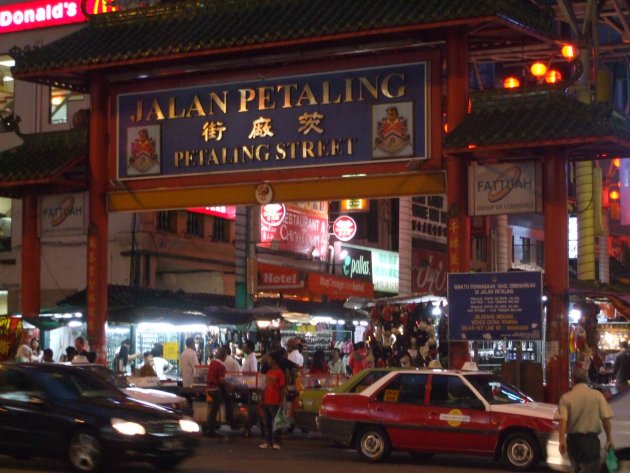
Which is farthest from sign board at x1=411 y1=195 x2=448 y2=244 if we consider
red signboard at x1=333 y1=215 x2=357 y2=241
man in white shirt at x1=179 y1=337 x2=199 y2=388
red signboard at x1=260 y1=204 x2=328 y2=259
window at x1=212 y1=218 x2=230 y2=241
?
man in white shirt at x1=179 y1=337 x2=199 y2=388

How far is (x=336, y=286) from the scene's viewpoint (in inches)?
1636

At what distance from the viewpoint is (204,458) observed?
19938mm

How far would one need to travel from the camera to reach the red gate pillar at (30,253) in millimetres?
26953

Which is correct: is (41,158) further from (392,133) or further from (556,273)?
(556,273)

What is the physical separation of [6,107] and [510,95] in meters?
25.5

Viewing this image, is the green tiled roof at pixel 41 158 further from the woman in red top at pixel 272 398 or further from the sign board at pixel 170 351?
the sign board at pixel 170 351

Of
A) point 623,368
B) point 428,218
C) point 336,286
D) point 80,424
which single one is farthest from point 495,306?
point 428,218

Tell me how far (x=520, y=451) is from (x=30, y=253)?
13.1 m

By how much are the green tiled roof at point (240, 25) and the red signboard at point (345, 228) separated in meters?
19.1

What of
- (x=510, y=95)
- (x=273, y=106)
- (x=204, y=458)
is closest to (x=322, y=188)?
(x=273, y=106)

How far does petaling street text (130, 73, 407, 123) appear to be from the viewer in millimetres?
23359

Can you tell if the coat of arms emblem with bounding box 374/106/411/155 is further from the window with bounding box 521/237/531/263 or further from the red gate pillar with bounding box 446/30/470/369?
the window with bounding box 521/237/531/263

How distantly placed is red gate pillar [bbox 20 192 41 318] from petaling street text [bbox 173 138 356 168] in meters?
3.93

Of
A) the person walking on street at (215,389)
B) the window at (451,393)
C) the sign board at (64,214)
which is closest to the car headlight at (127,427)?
the window at (451,393)
